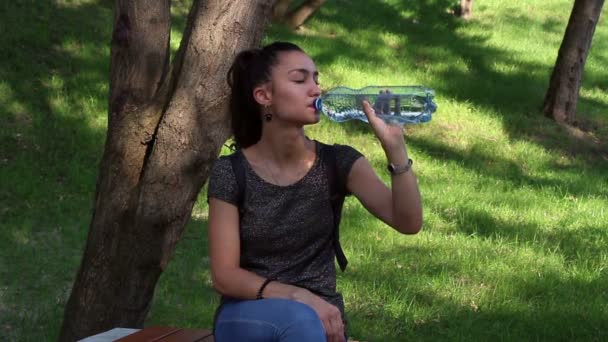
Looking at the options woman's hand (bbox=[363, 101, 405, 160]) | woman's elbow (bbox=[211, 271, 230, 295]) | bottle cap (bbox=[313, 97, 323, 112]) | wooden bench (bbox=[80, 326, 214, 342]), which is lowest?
wooden bench (bbox=[80, 326, 214, 342])

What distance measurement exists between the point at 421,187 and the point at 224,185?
18.7 ft

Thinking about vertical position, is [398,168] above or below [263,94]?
below

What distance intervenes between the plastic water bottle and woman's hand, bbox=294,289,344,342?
0.60 metres

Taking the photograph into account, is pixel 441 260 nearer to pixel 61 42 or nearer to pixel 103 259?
pixel 103 259

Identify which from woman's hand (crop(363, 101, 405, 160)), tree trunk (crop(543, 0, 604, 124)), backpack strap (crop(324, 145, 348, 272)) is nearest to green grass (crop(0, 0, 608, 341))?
tree trunk (crop(543, 0, 604, 124))

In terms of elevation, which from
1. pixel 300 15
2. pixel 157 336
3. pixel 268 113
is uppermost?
pixel 300 15

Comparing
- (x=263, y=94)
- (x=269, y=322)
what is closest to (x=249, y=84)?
(x=263, y=94)

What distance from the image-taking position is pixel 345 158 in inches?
128

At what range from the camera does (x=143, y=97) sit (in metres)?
4.46

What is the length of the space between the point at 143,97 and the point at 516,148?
6.45 meters

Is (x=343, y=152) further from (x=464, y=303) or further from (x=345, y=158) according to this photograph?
(x=464, y=303)

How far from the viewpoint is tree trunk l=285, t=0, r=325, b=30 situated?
1267cm

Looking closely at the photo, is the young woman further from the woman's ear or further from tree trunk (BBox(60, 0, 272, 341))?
tree trunk (BBox(60, 0, 272, 341))

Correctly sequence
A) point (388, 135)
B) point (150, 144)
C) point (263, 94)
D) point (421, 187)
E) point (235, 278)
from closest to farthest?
1. point (388, 135)
2. point (235, 278)
3. point (263, 94)
4. point (150, 144)
5. point (421, 187)
